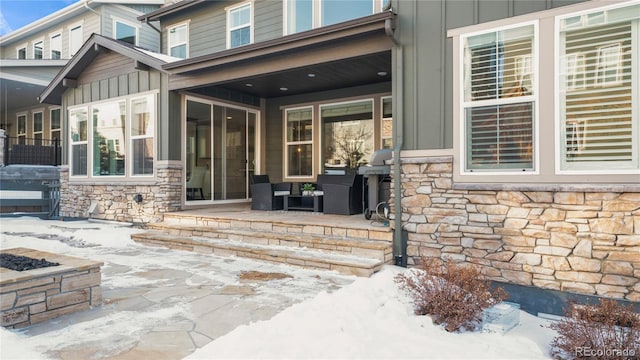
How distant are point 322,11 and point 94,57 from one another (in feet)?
17.6

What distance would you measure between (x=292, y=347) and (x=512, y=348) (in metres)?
1.73

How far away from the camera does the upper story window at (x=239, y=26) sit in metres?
8.62

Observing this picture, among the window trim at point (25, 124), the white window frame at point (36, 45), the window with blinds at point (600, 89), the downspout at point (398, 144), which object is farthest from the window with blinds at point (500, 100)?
the window trim at point (25, 124)

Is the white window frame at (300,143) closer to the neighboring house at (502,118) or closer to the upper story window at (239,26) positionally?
the neighboring house at (502,118)

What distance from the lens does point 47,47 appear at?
14008 mm

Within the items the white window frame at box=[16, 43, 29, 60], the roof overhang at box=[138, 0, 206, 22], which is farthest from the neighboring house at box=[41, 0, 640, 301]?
the white window frame at box=[16, 43, 29, 60]

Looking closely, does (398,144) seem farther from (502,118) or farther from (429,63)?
(502,118)

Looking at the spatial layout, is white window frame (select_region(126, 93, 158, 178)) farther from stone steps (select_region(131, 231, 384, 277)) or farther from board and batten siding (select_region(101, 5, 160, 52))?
board and batten siding (select_region(101, 5, 160, 52))

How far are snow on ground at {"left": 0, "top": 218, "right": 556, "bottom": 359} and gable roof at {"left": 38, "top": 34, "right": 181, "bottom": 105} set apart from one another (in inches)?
196

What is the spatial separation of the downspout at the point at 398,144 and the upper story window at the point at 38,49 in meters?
14.7

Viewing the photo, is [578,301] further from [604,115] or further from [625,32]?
[625,32]

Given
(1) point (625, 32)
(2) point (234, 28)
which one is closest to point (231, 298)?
(1) point (625, 32)

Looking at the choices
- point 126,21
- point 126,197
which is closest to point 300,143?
point 126,197

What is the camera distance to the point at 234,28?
8.86 m
